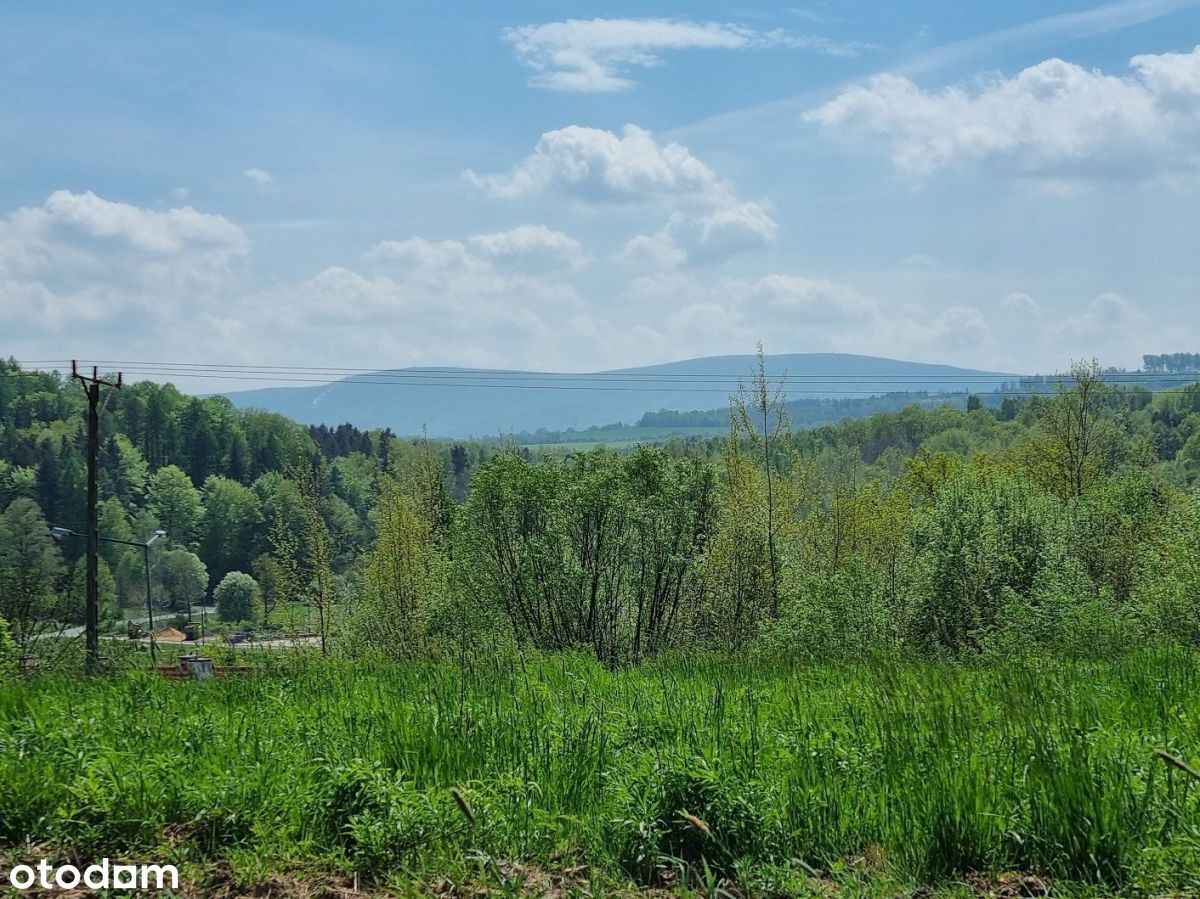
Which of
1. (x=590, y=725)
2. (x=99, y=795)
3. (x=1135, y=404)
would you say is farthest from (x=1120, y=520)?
(x=1135, y=404)

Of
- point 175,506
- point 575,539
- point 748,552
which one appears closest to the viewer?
point 575,539

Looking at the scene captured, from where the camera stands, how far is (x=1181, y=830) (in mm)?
4598

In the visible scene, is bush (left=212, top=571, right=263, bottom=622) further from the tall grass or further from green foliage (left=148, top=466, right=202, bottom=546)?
the tall grass

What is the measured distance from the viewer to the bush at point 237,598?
141500mm

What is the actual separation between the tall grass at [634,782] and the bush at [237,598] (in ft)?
469

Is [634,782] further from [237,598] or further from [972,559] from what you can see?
[237,598]

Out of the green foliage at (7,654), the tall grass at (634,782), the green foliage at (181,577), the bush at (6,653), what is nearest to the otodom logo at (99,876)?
the tall grass at (634,782)

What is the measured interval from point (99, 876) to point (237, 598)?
484 ft

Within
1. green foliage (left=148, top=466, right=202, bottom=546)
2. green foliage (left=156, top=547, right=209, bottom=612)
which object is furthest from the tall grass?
green foliage (left=148, top=466, right=202, bottom=546)

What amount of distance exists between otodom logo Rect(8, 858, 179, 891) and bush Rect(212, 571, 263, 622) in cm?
14398

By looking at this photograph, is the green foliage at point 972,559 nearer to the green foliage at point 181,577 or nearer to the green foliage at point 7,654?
the green foliage at point 7,654

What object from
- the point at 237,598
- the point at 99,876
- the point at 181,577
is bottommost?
the point at 237,598

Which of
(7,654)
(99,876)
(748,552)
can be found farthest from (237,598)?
(99,876)

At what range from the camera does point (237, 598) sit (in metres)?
142
